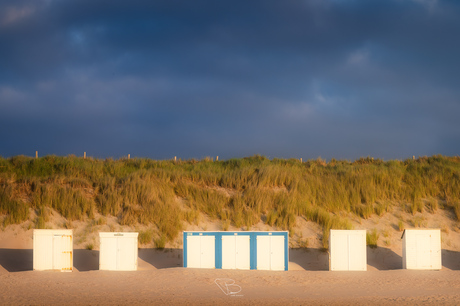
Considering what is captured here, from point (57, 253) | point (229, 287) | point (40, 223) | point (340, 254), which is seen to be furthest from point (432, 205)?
point (40, 223)

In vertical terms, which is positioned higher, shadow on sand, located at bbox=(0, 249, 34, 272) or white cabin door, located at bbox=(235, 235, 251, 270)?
white cabin door, located at bbox=(235, 235, 251, 270)

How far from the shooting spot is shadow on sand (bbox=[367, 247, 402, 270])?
22.0m

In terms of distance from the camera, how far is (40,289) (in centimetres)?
1548

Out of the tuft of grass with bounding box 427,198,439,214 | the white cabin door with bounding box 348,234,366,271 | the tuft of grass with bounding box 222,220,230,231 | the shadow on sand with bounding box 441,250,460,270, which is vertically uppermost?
the tuft of grass with bounding box 427,198,439,214

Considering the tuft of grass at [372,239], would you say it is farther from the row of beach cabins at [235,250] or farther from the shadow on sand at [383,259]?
the row of beach cabins at [235,250]

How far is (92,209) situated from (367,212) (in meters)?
12.8

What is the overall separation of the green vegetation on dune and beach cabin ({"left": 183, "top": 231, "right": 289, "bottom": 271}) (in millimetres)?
3816

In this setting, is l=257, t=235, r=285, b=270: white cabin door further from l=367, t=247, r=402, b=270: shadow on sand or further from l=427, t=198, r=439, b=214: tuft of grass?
l=427, t=198, r=439, b=214: tuft of grass

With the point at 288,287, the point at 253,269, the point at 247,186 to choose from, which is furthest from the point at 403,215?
the point at 288,287

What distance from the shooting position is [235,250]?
19609mm

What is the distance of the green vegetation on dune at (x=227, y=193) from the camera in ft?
81.8

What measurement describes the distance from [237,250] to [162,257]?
4.28m

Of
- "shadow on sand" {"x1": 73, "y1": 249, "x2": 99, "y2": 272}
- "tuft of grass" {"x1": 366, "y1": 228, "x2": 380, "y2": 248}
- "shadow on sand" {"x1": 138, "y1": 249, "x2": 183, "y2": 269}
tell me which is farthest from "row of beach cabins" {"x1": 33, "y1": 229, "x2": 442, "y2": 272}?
"tuft of grass" {"x1": 366, "y1": 228, "x2": 380, "y2": 248}

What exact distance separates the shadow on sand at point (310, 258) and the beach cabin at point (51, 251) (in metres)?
8.72
